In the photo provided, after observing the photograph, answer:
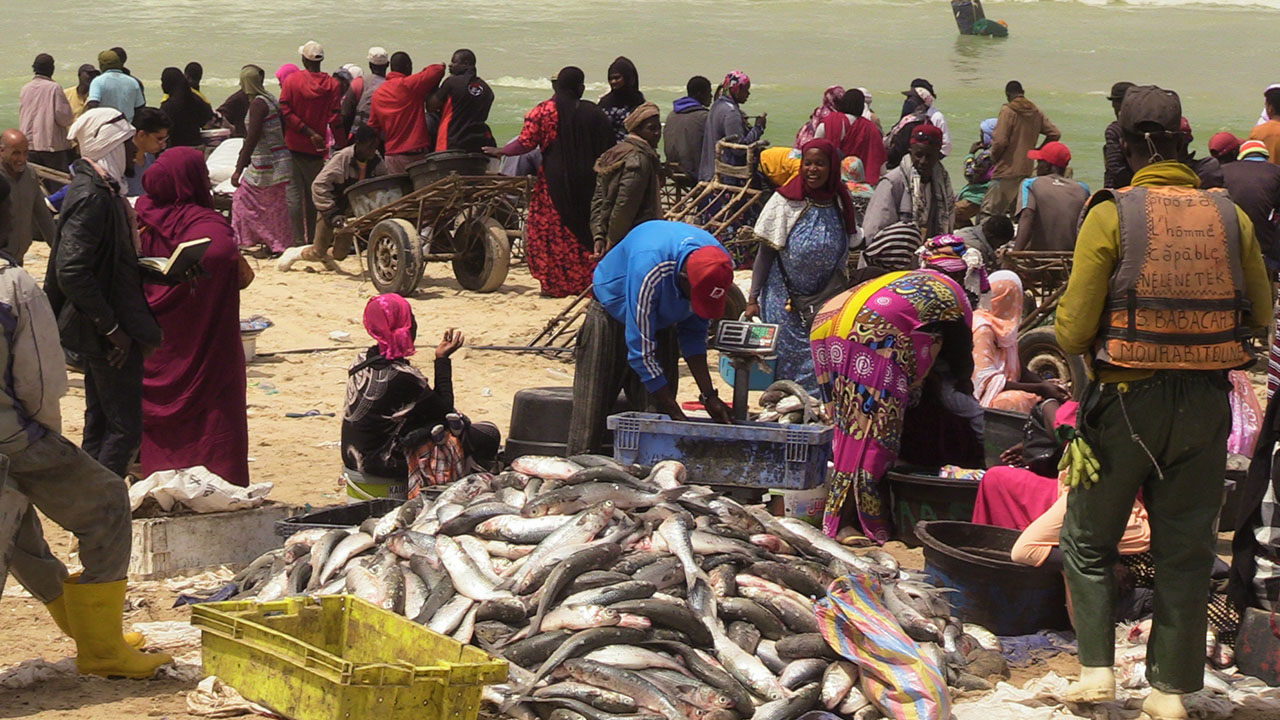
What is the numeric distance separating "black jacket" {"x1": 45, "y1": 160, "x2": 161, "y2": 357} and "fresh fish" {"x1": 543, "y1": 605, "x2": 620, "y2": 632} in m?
2.72

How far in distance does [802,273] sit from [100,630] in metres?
5.19

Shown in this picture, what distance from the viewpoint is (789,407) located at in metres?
8.07

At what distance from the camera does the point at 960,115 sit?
37.3 meters

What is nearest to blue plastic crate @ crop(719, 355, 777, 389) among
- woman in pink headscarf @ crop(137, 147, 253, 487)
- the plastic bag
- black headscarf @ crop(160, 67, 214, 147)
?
woman in pink headscarf @ crop(137, 147, 253, 487)

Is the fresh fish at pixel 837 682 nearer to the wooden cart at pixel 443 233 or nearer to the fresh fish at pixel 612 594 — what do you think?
the fresh fish at pixel 612 594

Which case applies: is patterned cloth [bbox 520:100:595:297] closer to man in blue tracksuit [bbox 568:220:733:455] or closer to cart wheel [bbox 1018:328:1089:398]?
cart wheel [bbox 1018:328:1089:398]

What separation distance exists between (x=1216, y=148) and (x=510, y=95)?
2936cm

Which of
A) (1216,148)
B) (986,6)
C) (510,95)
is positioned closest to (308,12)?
(510,95)

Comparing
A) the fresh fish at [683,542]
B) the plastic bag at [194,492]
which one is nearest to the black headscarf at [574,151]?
the plastic bag at [194,492]

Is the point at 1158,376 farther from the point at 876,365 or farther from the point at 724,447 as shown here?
the point at 724,447

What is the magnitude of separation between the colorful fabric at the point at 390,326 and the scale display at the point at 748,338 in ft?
4.89

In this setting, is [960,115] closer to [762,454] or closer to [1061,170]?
[1061,170]

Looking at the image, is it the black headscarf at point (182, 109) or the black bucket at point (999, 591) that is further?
the black headscarf at point (182, 109)

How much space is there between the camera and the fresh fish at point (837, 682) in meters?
5.24
